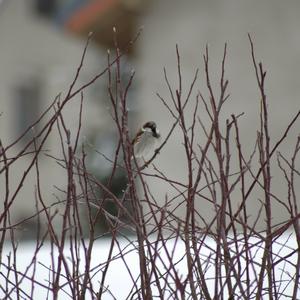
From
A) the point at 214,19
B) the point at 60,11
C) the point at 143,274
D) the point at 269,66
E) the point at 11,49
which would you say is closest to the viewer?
the point at 143,274

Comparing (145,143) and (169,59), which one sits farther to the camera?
(169,59)

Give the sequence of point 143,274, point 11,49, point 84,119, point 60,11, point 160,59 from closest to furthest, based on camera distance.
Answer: point 143,274
point 160,59
point 60,11
point 84,119
point 11,49

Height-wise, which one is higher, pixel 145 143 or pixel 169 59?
pixel 169 59

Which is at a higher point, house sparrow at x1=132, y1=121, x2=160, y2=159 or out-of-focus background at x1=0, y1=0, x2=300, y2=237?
out-of-focus background at x1=0, y1=0, x2=300, y2=237

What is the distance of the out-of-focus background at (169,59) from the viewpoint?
9852mm

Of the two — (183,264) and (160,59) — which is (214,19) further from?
(183,264)

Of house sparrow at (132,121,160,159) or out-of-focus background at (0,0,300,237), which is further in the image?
out-of-focus background at (0,0,300,237)

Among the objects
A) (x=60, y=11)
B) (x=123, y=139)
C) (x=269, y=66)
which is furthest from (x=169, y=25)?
(x=123, y=139)

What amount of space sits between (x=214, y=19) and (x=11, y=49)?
25.9ft

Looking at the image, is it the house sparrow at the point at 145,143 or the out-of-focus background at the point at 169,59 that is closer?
the house sparrow at the point at 145,143

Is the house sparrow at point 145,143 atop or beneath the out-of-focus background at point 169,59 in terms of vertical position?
beneath

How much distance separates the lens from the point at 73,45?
54.7 feet

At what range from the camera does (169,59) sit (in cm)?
1129

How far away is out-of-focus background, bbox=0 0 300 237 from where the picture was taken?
9.85 metres
